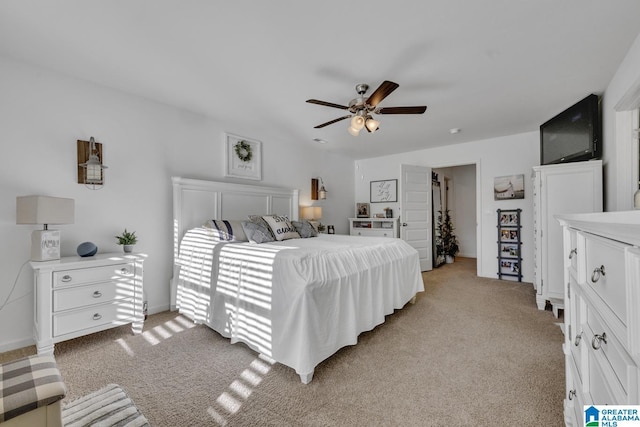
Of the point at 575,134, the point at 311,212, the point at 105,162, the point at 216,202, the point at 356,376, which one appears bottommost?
the point at 356,376

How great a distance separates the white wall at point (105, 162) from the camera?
2.28 meters

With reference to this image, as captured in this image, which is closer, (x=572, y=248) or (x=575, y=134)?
(x=572, y=248)

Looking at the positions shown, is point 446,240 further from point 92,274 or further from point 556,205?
point 92,274

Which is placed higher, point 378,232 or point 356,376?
point 378,232

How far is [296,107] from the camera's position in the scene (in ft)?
10.8

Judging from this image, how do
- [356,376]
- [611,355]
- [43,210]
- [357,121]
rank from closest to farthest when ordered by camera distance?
[611,355] < [356,376] < [43,210] < [357,121]

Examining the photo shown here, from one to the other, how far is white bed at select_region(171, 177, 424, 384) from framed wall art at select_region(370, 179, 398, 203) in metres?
2.72

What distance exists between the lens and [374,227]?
19.1 ft

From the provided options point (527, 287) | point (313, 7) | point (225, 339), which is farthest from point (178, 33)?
point (527, 287)

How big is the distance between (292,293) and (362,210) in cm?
451

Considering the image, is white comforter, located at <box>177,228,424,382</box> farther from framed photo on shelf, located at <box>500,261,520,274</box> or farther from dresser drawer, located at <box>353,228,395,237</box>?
framed photo on shelf, located at <box>500,261,520,274</box>

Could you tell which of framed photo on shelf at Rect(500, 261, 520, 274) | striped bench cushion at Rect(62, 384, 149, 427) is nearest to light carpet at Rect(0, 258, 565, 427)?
striped bench cushion at Rect(62, 384, 149, 427)

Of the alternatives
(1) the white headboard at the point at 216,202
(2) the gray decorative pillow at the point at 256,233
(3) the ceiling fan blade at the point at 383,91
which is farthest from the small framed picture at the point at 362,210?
(3) the ceiling fan blade at the point at 383,91

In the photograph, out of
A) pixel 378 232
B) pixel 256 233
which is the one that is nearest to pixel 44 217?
pixel 256 233
